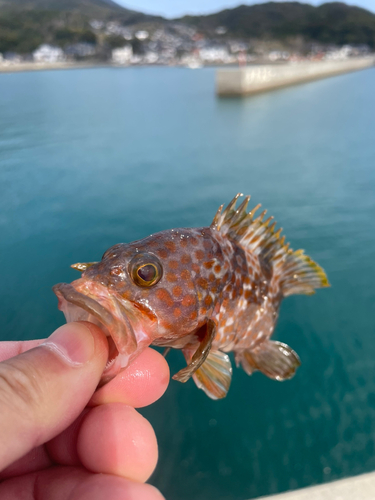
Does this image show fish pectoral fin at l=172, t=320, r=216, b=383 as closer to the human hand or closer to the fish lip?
the human hand

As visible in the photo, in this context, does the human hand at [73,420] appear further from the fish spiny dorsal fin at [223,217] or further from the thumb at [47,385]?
the fish spiny dorsal fin at [223,217]

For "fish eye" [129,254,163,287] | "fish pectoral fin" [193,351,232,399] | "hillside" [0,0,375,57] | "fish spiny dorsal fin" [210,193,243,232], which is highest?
"hillside" [0,0,375,57]

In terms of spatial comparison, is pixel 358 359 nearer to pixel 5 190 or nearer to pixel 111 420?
pixel 111 420

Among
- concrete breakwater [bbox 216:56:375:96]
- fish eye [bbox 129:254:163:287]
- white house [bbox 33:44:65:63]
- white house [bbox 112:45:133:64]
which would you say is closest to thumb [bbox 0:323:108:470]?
fish eye [bbox 129:254:163:287]

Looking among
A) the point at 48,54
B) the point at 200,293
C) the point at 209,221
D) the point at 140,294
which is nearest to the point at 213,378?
the point at 200,293

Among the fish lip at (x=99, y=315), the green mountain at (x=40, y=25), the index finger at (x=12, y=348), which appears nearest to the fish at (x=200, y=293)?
the fish lip at (x=99, y=315)

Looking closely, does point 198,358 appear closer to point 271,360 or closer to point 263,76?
point 271,360

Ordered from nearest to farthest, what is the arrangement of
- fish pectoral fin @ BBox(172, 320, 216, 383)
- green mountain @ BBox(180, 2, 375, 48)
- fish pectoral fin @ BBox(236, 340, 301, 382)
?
fish pectoral fin @ BBox(172, 320, 216, 383) → fish pectoral fin @ BBox(236, 340, 301, 382) → green mountain @ BBox(180, 2, 375, 48)
